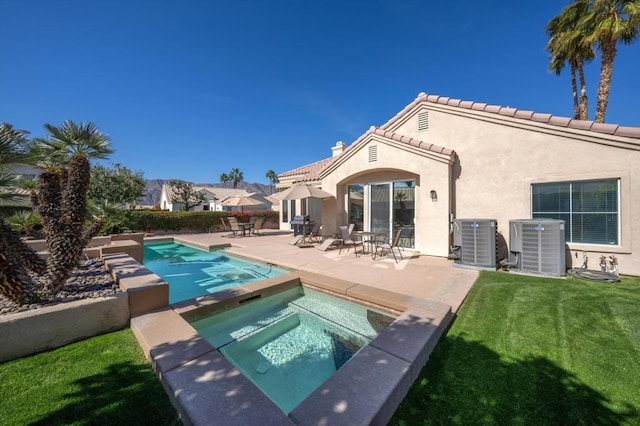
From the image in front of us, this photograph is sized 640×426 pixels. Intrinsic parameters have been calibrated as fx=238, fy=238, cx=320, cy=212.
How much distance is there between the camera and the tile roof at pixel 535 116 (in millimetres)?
7140

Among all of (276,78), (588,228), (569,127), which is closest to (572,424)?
(588,228)

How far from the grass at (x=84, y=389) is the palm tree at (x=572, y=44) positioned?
840 inches

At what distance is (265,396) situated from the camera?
250 centimetres

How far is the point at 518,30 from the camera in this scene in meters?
12.6

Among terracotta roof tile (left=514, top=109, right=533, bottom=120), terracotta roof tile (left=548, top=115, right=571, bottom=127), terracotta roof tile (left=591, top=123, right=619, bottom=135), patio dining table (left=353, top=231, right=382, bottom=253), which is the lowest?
patio dining table (left=353, top=231, right=382, bottom=253)

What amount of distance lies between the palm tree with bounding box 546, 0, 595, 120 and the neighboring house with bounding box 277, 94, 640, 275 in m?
9.37

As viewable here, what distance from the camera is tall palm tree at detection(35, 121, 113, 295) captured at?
4.49 m

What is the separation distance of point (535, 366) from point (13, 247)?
876 centimetres

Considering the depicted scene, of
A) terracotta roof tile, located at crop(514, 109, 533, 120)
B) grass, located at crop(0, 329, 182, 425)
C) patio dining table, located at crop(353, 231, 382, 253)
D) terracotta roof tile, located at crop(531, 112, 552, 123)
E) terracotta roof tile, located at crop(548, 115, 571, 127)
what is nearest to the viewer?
grass, located at crop(0, 329, 182, 425)

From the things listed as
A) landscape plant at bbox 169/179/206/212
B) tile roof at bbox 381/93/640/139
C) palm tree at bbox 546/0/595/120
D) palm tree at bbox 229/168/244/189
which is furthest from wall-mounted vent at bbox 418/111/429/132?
palm tree at bbox 229/168/244/189

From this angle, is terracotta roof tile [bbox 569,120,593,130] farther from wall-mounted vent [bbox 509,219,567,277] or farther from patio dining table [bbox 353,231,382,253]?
patio dining table [bbox 353,231,382,253]

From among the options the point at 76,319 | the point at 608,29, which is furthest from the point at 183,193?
the point at 608,29

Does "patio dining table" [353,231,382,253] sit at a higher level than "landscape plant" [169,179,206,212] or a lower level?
lower

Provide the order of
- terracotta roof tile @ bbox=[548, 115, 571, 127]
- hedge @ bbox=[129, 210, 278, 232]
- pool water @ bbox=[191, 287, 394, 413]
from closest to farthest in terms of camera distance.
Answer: pool water @ bbox=[191, 287, 394, 413]
terracotta roof tile @ bbox=[548, 115, 571, 127]
hedge @ bbox=[129, 210, 278, 232]
